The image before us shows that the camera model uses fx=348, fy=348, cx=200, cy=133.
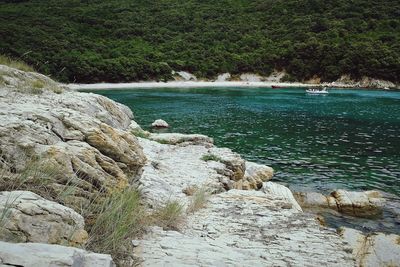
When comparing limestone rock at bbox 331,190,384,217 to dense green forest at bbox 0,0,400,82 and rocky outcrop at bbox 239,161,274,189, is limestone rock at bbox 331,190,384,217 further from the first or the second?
dense green forest at bbox 0,0,400,82

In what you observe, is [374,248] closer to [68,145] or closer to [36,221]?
[68,145]

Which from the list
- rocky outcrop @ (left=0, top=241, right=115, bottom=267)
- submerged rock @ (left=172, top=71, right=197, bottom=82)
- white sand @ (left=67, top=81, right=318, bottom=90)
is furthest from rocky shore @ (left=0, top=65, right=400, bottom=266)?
submerged rock @ (left=172, top=71, right=197, bottom=82)

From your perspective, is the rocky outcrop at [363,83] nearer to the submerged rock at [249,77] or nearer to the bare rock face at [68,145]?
the submerged rock at [249,77]

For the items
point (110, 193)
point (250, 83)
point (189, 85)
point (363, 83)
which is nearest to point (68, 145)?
point (110, 193)

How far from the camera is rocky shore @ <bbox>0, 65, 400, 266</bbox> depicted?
504 cm

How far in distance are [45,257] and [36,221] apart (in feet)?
4.64

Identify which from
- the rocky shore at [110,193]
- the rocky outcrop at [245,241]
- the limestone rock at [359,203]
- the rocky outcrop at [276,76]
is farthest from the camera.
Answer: the rocky outcrop at [276,76]

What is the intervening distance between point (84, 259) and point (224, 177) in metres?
11.1

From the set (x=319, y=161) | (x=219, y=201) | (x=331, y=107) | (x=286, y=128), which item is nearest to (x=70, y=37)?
(x=331, y=107)

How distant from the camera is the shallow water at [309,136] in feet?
65.4

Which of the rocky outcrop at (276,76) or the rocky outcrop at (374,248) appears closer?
the rocky outcrop at (374,248)

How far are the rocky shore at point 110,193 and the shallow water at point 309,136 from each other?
6686 millimetres

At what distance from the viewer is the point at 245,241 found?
817 cm

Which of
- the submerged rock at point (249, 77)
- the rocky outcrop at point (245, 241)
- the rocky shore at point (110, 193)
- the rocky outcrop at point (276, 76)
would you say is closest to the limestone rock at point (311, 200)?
the rocky shore at point (110, 193)
